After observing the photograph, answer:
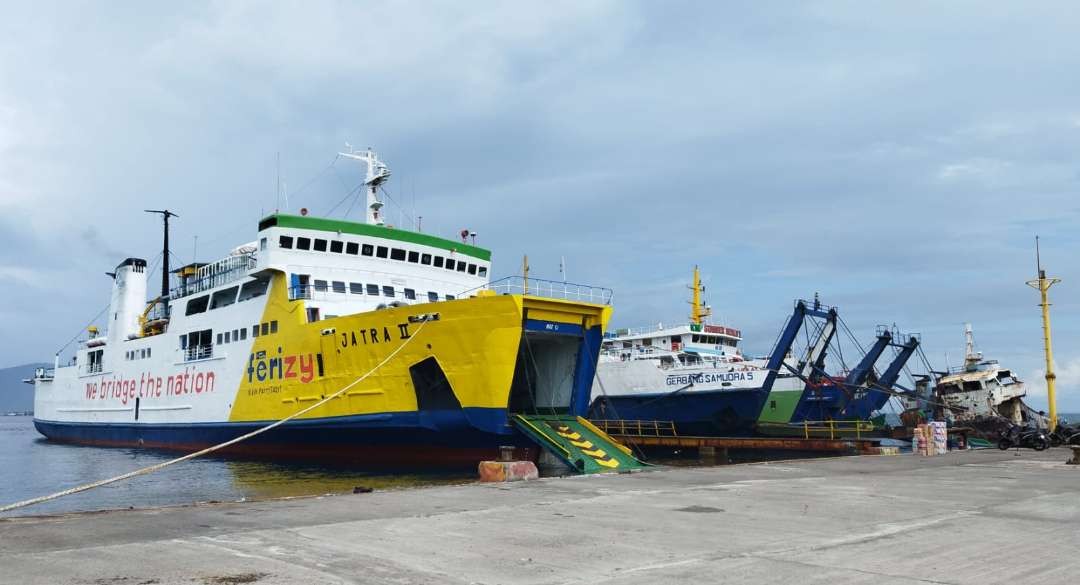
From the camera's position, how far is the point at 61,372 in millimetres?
40156

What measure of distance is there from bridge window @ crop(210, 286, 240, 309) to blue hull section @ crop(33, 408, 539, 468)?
4.09 meters

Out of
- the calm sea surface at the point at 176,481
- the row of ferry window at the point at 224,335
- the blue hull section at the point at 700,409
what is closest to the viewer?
the calm sea surface at the point at 176,481

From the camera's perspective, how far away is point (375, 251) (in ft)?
82.2

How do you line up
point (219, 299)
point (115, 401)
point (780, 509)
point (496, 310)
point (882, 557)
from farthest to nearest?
1. point (115, 401)
2. point (219, 299)
3. point (496, 310)
4. point (780, 509)
5. point (882, 557)

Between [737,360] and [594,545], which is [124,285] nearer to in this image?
[737,360]

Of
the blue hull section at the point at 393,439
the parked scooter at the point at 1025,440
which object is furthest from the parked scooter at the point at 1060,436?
the blue hull section at the point at 393,439

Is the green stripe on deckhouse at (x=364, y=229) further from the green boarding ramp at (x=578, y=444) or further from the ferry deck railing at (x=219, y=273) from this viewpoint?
the green boarding ramp at (x=578, y=444)

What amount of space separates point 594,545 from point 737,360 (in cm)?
3268

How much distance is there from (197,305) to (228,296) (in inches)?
88.3

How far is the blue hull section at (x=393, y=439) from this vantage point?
18.9 m

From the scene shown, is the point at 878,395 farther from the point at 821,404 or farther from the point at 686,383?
the point at 686,383

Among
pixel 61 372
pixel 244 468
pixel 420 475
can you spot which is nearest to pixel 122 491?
pixel 244 468

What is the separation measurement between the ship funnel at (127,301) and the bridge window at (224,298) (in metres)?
8.81

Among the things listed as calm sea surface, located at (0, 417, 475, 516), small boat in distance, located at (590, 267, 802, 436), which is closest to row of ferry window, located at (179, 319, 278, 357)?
calm sea surface, located at (0, 417, 475, 516)
